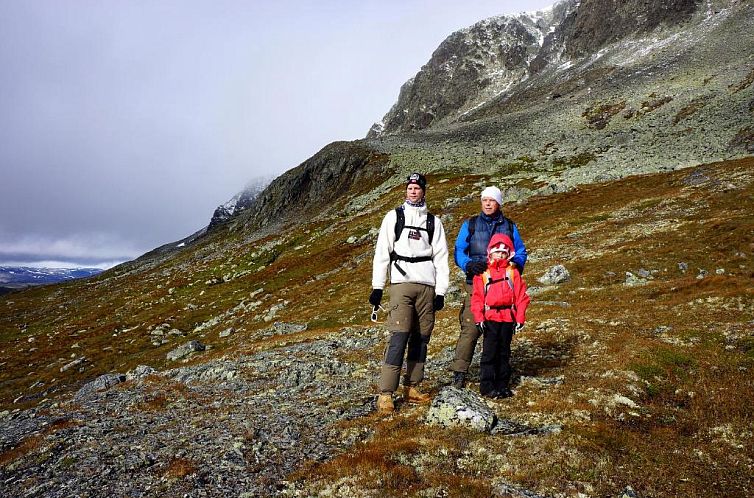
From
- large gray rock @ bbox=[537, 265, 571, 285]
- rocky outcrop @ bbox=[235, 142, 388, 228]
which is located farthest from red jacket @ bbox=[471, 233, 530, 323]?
rocky outcrop @ bbox=[235, 142, 388, 228]

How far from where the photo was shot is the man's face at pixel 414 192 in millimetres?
10531

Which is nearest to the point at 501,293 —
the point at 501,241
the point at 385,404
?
the point at 501,241

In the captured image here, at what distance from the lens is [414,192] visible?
10.5 metres

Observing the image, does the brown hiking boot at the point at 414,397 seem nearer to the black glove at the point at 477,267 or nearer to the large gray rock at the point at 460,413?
the large gray rock at the point at 460,413

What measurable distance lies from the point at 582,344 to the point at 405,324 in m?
9.02

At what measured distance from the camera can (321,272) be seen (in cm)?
5584

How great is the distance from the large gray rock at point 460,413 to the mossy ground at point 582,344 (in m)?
0.48

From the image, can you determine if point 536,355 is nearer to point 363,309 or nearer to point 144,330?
point 363,309

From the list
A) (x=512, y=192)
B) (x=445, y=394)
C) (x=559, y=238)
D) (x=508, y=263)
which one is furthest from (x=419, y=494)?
(x=512, y=192)

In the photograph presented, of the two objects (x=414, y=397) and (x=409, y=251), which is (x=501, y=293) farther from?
(x=414, y=397)

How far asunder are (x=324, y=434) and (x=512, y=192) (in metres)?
59.2

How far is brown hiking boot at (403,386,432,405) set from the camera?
438 inches

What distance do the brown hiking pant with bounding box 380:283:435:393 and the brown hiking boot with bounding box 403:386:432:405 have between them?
2.53 feet

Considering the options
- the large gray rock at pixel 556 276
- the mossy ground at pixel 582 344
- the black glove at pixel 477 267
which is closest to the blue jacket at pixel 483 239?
the black glove at pixel 477 267
